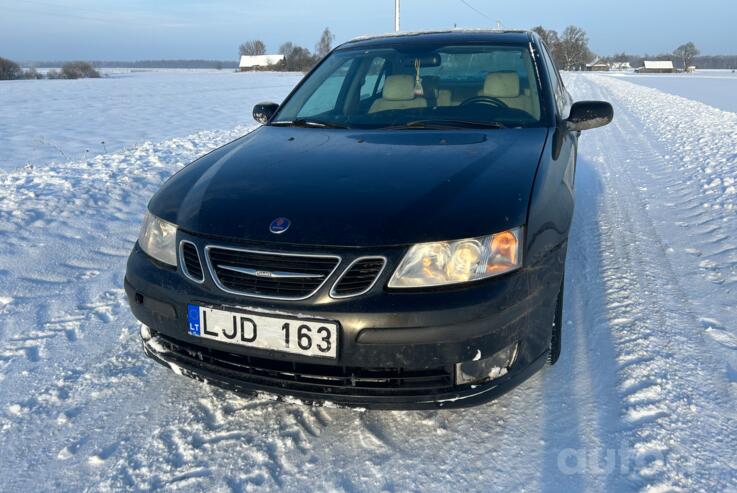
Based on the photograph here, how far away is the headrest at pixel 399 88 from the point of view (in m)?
3.22

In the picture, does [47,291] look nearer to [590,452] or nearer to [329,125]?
[329,125]

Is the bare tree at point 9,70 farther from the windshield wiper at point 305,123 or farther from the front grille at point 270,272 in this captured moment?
the front grille at point 270,272

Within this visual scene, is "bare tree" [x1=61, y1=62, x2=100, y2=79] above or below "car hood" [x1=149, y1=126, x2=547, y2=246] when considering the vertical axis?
above

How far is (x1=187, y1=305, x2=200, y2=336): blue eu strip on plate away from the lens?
199 centimetres

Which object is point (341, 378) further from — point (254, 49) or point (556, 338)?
point (254, 49)

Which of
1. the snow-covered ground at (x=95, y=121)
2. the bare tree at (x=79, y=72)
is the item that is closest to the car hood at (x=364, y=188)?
the snow-covered ground at (x=95, y=121)

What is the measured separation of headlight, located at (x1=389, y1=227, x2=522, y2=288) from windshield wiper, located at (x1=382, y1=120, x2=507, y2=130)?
3.45 ft

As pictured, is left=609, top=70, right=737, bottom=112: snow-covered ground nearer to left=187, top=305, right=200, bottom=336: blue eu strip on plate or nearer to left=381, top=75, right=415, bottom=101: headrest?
left=381, top=75, right=415, bottom=101: headrest

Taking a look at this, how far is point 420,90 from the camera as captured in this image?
3.23 meters

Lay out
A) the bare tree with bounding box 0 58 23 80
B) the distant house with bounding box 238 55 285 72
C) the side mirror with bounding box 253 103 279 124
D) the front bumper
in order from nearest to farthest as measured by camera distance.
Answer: the front bumper → the side mirror with bounding box 253 103 279 124 → the bare tree with bounding box 0 58 23 80 → the distant house with bounding box 238 55 285 72

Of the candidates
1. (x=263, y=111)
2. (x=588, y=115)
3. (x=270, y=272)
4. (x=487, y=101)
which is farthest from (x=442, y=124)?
(x=270, y=272)

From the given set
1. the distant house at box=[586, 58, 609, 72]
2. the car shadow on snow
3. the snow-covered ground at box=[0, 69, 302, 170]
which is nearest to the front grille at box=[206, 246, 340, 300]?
the car shadow on snow

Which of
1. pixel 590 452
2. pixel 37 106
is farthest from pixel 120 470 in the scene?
pixel 37 106

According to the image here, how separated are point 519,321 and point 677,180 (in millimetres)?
4839
